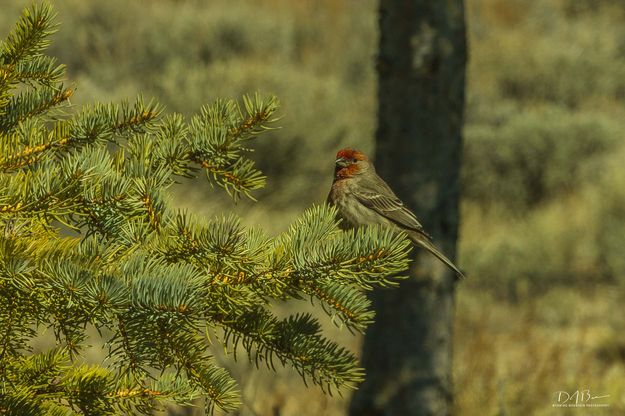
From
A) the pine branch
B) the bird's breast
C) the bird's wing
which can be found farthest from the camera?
the bird's wing

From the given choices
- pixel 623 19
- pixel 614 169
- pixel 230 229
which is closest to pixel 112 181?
pixel 230 229

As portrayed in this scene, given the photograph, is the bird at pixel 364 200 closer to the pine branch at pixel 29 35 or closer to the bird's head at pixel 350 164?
the bird's head at pixel 350 164

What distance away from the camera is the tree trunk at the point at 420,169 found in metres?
4.95

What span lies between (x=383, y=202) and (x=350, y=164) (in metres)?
0.23

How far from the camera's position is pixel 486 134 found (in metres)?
13.5

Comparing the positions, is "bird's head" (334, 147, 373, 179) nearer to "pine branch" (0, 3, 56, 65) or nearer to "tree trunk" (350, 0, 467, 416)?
"tree trunk" (350, 0, 467, 416)

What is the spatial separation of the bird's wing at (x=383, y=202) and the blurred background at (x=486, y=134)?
6.94 ft

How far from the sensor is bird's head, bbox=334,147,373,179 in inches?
165

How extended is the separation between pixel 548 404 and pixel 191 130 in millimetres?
4378

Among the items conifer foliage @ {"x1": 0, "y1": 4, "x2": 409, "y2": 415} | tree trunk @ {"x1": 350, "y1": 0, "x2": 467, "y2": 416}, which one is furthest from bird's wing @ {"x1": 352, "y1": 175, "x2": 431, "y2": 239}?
conifer foliage @ {"x1": 0, "y1": 4, "x2": 409, "y2": 415}

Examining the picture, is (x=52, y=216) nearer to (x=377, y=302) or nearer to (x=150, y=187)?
(x=150, y=187)

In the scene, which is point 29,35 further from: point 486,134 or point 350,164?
point 486,134

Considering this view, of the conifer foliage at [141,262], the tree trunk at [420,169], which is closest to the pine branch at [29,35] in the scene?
the conifer foliage at [141,262]
